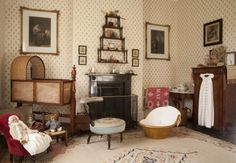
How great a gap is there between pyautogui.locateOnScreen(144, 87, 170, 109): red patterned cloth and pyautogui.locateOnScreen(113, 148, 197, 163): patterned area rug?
2684 mm

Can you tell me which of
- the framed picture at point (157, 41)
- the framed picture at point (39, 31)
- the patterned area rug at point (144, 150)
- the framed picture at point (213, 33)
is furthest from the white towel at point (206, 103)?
the framed picture at point (39, 31)

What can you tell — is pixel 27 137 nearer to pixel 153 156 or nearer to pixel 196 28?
pixel 153 156

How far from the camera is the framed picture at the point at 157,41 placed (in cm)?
677

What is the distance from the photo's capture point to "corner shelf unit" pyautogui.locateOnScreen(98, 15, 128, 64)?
5836 mm

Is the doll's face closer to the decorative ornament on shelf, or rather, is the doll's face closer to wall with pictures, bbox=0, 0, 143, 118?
wall with pictures, bbox=0, 0, 143, 118

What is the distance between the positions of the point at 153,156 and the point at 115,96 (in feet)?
7.54

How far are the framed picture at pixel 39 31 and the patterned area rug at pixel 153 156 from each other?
346 centimetres

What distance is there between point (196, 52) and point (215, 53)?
36.1 inches

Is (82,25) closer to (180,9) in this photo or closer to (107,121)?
(107,121)

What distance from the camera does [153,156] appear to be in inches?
144

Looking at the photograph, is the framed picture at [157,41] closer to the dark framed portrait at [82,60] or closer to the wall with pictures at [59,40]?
the dark framed portrait at [82,60]

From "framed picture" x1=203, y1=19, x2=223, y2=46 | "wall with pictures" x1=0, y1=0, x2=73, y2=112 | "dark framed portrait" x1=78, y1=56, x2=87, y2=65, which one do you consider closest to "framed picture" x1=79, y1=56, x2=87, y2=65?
"dark framed portrait" x1=78, y1=56, x2=87, y2=65

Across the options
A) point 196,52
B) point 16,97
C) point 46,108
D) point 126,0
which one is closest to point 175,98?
point 196,52

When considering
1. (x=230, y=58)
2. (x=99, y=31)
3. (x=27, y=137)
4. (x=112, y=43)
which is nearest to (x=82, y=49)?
(x=99, y=31)
